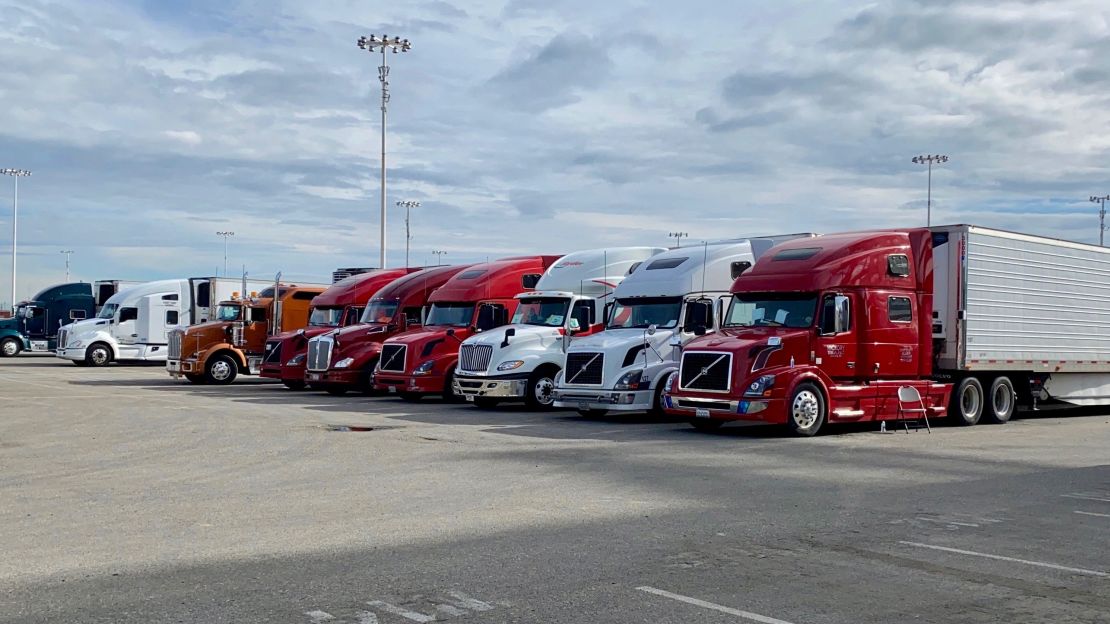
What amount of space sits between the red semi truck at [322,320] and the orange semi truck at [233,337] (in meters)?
1.48

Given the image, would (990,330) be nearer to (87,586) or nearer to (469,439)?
(469,439)

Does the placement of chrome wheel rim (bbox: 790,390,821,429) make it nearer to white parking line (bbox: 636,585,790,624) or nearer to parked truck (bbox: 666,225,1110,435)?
parked truck (bbox: 666,225,1110,435)

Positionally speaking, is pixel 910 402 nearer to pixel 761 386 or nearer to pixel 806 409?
pixel 806 409

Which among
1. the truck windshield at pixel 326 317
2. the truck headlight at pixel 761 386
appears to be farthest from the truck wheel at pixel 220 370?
the truck headlight at pixel 761 386

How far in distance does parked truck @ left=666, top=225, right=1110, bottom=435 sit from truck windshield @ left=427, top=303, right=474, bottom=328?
320 inches

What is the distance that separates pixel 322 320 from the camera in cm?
3033

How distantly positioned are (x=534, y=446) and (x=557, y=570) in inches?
313

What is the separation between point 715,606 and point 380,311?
22611 millimetres

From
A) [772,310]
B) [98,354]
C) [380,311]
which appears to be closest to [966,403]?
[772,310]

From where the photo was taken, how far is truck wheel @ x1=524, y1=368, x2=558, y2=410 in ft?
71.8

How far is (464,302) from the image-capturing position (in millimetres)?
25156

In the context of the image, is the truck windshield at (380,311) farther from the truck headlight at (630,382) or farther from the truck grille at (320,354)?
the truck headlight at (630,382)

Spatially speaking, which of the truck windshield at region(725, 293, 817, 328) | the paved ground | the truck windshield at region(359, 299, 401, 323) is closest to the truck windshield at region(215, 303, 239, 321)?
the truck windshield at region(359, 299, 401, 323)

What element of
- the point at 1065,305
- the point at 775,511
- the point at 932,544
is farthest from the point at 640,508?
the point at 1065,305
